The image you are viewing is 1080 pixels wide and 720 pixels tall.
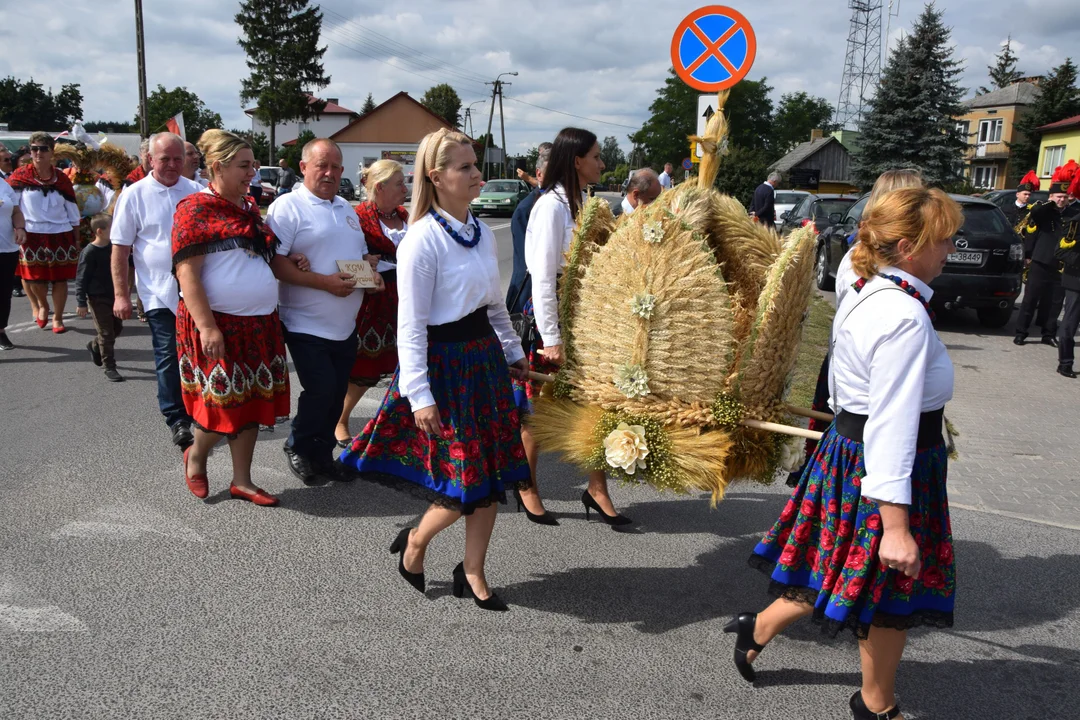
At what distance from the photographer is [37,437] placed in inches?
222

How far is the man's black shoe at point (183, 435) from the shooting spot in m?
5.20

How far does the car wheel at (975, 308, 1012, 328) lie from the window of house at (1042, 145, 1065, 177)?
125ft

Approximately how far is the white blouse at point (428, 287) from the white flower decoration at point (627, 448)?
712mm

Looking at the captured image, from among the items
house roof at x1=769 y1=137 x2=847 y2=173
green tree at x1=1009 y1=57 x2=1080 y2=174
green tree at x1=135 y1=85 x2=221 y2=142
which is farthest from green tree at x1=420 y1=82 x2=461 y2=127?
green tree at x1=1009 y1=57 x2=1080 y2=174

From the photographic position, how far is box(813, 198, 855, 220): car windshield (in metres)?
16.5

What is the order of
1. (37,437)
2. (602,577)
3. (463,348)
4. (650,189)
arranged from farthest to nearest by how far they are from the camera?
(650,189) < (37,437) < (602,577) < (463,348)

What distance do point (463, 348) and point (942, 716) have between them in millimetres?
2117

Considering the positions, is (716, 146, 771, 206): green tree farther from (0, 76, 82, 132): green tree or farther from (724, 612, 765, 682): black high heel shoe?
(0, 76, 82, 132): green tree

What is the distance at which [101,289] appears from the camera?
7.19 m

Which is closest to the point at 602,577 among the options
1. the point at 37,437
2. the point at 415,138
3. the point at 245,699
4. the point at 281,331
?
the point at 245,699

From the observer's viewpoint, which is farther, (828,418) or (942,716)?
(828,418)

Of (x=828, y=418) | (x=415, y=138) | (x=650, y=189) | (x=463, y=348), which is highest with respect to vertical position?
(x=415, y=138)

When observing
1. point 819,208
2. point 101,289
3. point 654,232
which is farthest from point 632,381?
point 819,208

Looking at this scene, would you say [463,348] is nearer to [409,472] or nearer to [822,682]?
[409,472]
